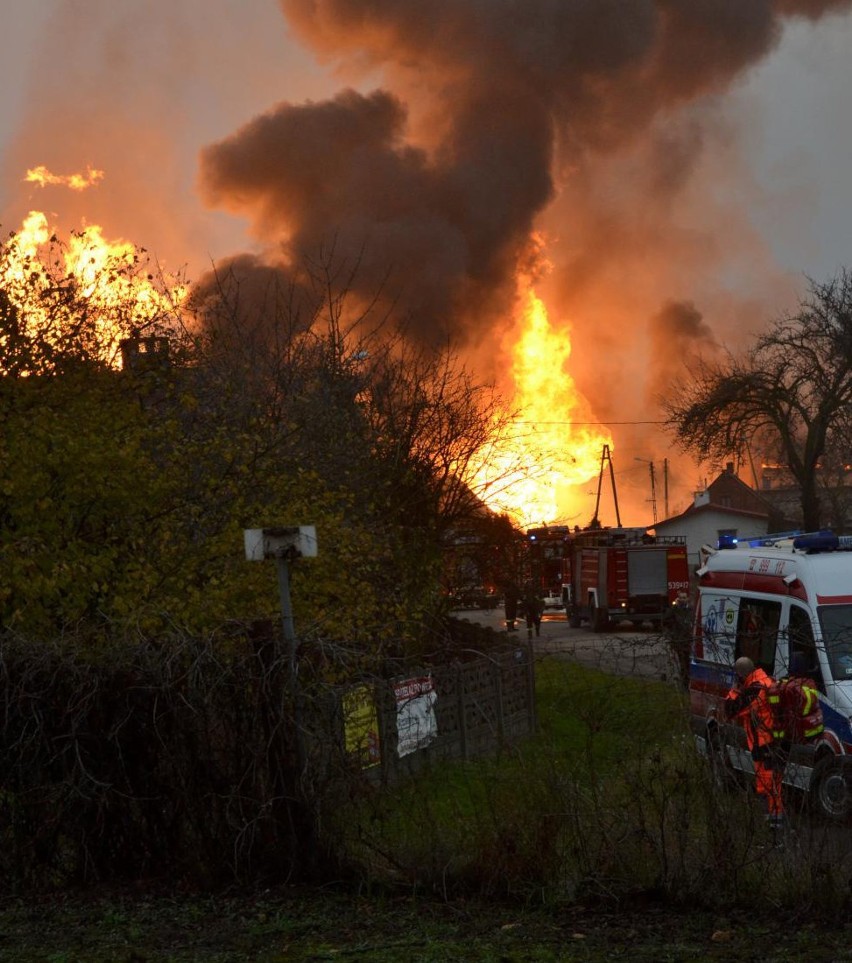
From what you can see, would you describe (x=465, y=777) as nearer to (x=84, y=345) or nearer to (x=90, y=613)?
(x=90, y=613)

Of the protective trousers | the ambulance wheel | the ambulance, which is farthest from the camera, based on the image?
the ambulance

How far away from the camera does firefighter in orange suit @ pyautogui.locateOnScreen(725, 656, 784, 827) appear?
279 inches

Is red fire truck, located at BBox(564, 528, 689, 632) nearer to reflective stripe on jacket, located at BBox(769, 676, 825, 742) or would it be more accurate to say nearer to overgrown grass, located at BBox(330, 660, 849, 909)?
reflective stripe on jacket, located at BBox(769, 676, 825, 742)

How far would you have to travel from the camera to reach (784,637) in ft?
30.8

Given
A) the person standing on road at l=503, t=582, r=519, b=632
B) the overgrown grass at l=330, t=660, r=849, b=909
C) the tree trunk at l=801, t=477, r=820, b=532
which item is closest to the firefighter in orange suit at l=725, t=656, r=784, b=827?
the overgrown grass at l=330, t=660, r=849, b=909

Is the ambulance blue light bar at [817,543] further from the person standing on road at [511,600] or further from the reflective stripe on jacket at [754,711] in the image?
the person standing on road at [511,600]

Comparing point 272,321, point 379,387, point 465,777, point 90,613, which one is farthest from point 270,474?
point 272,321

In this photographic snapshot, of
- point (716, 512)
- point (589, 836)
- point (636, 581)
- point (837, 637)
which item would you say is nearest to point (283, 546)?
point (589, 836)

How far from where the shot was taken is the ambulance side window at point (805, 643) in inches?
379

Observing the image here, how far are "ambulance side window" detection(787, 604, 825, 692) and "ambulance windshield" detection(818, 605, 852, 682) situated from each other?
102 mm

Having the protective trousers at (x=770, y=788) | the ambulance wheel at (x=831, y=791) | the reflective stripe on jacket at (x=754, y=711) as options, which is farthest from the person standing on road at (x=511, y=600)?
the protective trousers at (x=770, y=788)

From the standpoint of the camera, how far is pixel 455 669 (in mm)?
15117

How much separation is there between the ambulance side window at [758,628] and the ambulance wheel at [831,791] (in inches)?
69.3

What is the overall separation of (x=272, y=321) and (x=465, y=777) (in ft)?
68.0
